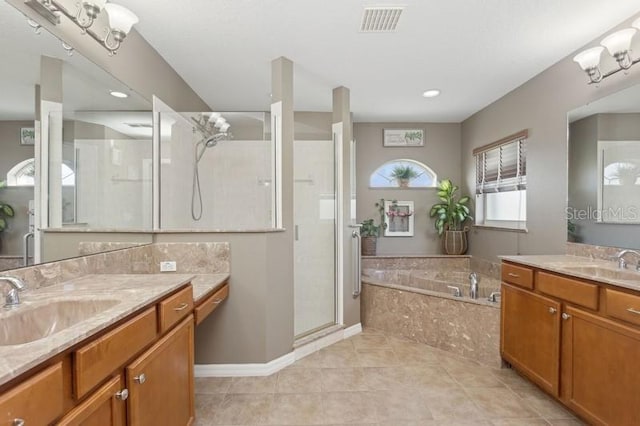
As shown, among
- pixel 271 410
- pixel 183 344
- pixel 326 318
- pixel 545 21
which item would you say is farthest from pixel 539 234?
pixel 183 344

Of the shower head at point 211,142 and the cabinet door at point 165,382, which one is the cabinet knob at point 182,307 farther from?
the shower head at point 211,142

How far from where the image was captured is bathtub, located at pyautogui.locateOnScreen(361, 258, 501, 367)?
2.78 m

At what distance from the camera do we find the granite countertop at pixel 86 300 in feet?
2.60

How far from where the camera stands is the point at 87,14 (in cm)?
162

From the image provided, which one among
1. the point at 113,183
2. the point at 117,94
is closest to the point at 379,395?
the point at 113,183

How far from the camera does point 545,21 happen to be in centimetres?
221

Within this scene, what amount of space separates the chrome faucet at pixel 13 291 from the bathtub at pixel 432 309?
2919 millimetres

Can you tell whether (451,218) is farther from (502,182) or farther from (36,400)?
(36,400)

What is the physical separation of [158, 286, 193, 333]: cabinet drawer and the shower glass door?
1363 millimetres

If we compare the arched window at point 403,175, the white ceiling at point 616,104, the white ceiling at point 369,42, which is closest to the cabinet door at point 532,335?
the white ceiling at point 616,104

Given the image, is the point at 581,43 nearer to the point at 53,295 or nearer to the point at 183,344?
the point at 183,344

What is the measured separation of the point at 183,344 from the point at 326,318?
178 centimetres

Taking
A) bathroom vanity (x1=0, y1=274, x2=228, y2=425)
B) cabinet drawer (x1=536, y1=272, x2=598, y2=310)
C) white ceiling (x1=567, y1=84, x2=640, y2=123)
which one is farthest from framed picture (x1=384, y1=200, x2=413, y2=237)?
bathroom vanity (x1=0, y1=274, x2=228, y2=425)

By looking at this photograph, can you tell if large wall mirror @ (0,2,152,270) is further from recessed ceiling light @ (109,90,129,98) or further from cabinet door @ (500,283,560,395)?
cabinet door @ (500,283,560,395)
